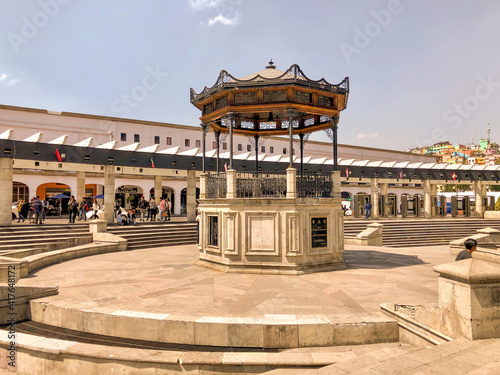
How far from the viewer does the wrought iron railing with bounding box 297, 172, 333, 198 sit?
11500mm

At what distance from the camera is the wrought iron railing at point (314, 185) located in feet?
37.7

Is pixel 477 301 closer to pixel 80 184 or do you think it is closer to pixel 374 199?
pixel 374 199

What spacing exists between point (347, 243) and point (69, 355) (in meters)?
16.7

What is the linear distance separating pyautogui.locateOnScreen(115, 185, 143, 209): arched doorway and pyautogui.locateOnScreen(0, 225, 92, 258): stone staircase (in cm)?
2082

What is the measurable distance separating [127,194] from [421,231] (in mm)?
30814

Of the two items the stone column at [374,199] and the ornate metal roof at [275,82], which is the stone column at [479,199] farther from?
the ornate metal roof at [275,82]

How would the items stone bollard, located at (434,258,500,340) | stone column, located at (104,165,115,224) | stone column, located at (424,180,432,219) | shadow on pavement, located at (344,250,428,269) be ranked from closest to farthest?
stone bollard, located at (434,258,500,340) < shadow on pavement, located at (344,250,428,269) < stone column, located at (104,165,115,224) < stone column, located at (424,180,432,219)

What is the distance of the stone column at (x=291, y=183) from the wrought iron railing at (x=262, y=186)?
0.43 meters

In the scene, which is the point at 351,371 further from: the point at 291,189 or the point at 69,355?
the point at 291,189

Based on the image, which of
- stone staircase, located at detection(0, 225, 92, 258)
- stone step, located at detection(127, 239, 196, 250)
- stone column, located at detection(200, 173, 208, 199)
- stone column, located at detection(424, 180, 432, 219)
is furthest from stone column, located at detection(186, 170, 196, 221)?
stone column, located at detection(424, 180, 432, 219)

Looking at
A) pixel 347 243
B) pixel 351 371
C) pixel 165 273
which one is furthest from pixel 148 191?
pixel 351 371

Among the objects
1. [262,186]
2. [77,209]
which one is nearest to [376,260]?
[262,186]

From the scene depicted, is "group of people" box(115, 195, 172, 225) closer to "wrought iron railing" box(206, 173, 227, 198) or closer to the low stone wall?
"wrought iron railing" box(206, 173, 227, 198)

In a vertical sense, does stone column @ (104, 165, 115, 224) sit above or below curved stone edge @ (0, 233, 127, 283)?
above
